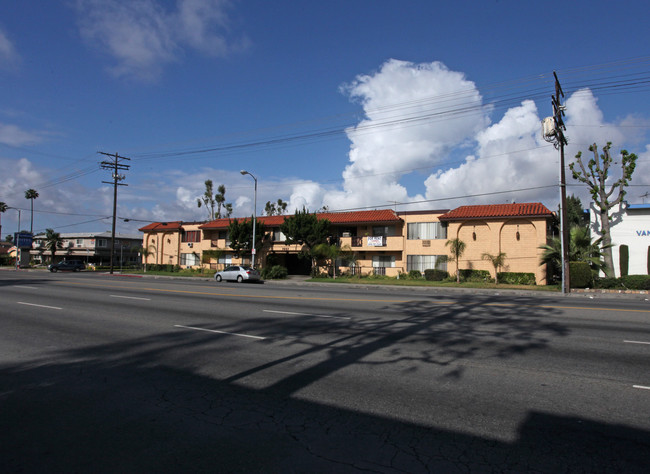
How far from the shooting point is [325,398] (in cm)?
507

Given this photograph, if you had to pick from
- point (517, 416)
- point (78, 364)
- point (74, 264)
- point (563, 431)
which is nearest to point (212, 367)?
point (78, 364)

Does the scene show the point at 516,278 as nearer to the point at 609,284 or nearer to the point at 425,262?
the point at 609,284

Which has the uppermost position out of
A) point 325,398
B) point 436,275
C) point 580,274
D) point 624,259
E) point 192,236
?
point 192,236

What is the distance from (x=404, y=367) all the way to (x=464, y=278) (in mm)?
28887

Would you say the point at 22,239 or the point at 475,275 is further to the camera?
the point at 22,239

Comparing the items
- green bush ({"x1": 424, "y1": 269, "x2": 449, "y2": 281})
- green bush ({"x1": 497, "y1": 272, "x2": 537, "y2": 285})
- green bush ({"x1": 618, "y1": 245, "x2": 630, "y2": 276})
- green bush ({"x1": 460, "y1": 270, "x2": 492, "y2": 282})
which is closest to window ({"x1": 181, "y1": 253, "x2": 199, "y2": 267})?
green bush ({"x1": 424, "y1": 269, "x2": 449, "y2": 281})

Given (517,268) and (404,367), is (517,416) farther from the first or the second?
(517,268)

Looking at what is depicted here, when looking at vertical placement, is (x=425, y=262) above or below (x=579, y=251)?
below

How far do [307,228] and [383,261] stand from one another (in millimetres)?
7838

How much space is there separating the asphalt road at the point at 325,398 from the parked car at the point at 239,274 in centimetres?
Result: 2336

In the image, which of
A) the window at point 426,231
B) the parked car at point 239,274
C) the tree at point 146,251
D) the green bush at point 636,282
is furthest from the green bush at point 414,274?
the tree at point 146,251

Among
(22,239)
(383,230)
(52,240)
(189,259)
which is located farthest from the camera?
(52,240)

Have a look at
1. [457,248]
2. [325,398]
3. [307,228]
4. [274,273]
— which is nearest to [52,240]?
[274,273]

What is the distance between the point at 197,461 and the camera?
11.6ft
